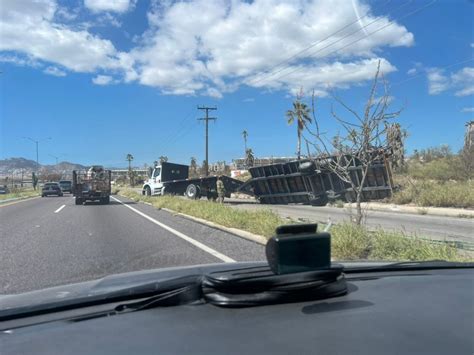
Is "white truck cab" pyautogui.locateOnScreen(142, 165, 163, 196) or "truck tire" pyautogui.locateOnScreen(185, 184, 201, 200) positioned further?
"white truck cab" pyautogui.locateOnScreen(142, 165, 163, 196)

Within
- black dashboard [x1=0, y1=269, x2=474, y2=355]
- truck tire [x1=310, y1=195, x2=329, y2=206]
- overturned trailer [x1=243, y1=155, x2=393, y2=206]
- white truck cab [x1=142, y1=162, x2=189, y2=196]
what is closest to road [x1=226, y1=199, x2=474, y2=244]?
overturned trailer [x1=243, y1=155, x2=393, y2=206]

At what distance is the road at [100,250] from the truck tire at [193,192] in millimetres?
14173

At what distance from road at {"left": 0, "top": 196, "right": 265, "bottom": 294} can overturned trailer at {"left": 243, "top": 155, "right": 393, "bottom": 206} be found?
845 cm

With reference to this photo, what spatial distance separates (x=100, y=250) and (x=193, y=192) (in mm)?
19847

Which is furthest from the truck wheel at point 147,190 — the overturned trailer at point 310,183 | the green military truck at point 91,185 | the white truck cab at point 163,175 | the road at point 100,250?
the road at point 100,250

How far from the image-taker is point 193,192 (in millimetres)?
30391

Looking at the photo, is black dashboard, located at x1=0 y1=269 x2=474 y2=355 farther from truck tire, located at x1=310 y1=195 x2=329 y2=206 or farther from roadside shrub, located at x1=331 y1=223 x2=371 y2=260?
truck tire, located at x1=310 y1=195 x2=329 y2=206

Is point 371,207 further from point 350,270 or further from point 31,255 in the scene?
point 350,270

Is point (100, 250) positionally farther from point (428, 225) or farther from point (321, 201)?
point (321, 201)

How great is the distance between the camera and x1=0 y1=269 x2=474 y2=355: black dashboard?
206cm

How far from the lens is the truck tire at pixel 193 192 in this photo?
30.2 m

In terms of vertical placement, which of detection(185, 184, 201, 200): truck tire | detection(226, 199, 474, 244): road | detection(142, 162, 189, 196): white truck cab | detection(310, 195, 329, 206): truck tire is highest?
detection(142, 162, 189, 196): white truck cab

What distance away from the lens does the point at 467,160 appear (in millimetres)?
30031

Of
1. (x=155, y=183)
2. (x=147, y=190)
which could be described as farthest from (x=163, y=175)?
(x=147, y=190)
